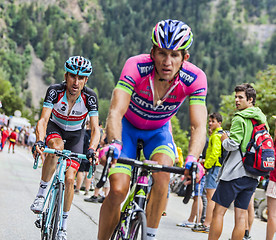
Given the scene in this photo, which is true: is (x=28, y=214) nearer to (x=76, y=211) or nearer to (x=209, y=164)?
(x=76, y=211)

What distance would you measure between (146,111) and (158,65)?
56 centimetres

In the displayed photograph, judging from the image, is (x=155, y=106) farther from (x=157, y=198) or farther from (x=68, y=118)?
(x=68, y=118)

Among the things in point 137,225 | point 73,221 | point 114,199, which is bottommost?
point 73,221

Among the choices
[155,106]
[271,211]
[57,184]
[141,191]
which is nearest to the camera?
[141,191]

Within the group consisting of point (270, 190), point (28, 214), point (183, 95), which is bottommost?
point (28, 214)

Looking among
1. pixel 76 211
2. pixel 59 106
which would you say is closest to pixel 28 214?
pixel 76 211

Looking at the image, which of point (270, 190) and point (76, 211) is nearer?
point (270, 190)

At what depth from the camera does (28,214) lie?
841 centimetres

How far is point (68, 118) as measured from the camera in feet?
20.4

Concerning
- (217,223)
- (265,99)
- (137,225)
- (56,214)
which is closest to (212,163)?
(217,223)

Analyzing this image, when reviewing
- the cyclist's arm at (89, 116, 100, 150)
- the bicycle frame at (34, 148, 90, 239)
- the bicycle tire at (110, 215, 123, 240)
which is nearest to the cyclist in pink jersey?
the bicycle tire at (110, 215, 123, 240)

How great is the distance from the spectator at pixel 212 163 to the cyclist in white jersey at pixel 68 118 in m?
3.55

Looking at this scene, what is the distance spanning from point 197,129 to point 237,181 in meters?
2.32

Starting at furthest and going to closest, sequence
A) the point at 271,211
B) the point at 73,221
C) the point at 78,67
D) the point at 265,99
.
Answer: the point at 265,99, the point at 73,221, the point at 271,211, the point at 78,67
